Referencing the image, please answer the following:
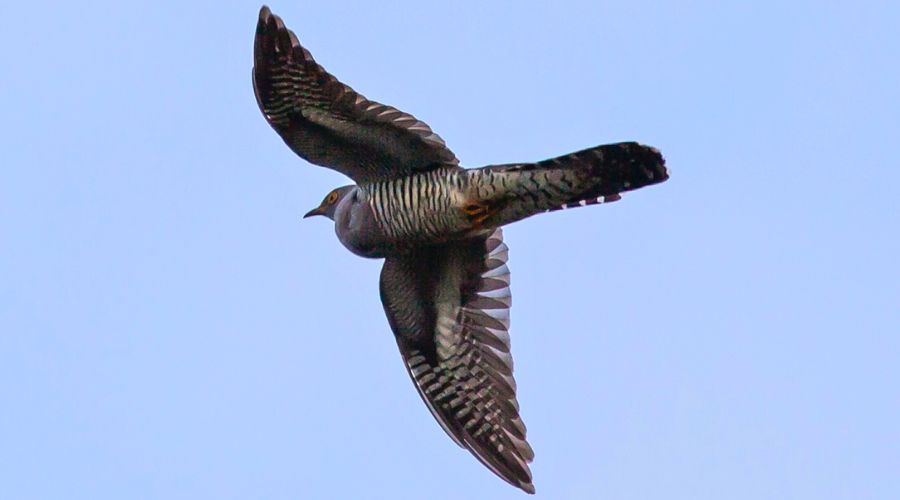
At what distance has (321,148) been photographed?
39.4ft

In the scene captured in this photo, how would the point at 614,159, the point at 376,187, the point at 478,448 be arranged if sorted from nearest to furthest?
the point at 614,159 < the point at 376,187 < the point at 478,448

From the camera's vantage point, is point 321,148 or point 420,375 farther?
point 420,375

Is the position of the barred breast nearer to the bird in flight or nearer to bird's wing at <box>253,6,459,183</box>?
the bird in flight

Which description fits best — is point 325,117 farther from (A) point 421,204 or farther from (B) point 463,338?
(B) point 463,338

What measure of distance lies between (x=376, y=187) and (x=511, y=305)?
1.79 meters

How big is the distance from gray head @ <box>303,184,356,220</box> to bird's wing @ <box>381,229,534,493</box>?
0.68 meters

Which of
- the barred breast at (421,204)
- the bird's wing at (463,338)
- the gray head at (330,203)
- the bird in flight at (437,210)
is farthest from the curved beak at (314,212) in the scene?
the barred breast at (421,204)

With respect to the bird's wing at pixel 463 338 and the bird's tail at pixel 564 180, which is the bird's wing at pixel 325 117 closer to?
the bird's tail at pixel 564 180

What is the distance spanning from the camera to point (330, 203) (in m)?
13.2

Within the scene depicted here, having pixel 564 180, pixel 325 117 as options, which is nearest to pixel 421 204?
pixel 325 117

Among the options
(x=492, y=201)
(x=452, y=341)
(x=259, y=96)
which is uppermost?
(x=259, y=96)

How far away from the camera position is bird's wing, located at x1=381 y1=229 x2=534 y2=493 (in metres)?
13.1

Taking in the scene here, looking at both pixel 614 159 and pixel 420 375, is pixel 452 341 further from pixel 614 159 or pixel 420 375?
pixel 614 159

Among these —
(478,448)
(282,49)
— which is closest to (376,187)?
(282,49)
